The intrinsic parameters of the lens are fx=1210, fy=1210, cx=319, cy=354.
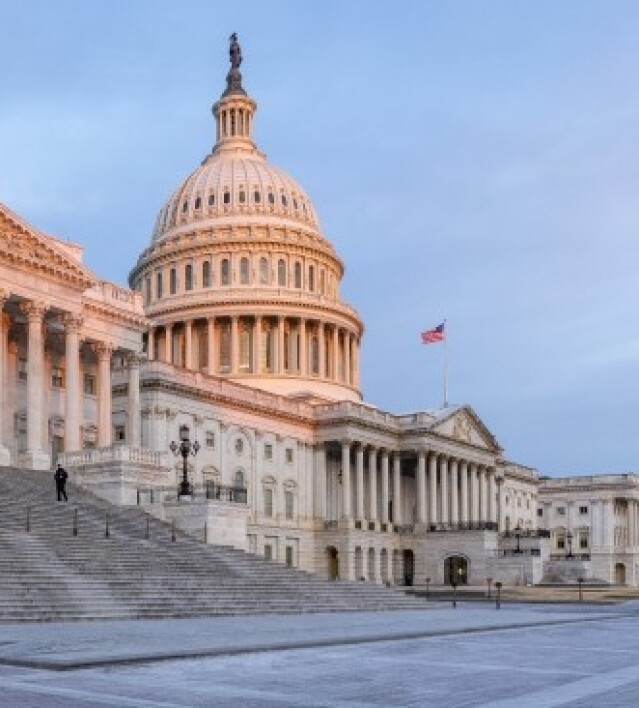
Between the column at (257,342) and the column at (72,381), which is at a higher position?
the column at (257,342)

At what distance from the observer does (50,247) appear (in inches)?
2594

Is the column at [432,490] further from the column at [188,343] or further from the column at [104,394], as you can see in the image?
the column at [104,394]

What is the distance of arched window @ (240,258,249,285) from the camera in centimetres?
13295

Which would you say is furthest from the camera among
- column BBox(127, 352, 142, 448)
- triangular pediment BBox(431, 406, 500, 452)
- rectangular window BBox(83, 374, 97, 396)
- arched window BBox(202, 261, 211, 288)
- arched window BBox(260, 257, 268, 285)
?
arched window BBox(202, 261, 211, 288)

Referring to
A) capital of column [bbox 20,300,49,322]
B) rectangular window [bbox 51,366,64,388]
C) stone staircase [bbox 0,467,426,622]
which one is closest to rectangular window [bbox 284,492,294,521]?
rectangular window [bbox 51,366,64,388]

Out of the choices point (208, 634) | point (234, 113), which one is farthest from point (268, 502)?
point (208, 634)

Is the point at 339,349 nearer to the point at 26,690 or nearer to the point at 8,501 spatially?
the point at 8,501

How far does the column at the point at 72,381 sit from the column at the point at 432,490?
189 ft

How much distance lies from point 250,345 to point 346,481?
25011 mm

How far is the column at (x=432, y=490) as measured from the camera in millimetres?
119375

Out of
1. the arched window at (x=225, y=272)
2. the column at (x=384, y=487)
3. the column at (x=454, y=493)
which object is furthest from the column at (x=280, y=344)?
the column at (x=454, y=493)

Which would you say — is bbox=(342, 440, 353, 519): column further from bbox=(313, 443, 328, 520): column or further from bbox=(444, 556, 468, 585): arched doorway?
bbox=(444, 556, 468, 585): arched doorway

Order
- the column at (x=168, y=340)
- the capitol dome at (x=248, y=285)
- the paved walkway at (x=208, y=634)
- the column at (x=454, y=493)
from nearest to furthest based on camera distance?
1. the paved walkway at (x=208, y=634)
2. the column at (x=454, y=493)
3. the capitol dome at (x=248, y=285)
4. the column at (x=168, y=340)

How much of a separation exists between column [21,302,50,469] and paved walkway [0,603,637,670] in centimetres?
2583
